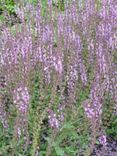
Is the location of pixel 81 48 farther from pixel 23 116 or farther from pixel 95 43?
pixel 23 116

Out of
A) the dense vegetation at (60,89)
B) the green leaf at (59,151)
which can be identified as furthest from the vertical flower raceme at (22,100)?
the green leaf at (59,151)

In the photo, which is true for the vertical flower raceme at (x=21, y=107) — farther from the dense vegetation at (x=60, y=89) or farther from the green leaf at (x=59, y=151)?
the green leaf at (x=59, y=151)

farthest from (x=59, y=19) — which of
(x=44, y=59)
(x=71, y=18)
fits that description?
(x=44, y=59)

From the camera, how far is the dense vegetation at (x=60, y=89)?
309cm

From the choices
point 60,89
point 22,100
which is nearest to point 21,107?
point 22,100

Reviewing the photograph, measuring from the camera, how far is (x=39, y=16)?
4492 millimetres

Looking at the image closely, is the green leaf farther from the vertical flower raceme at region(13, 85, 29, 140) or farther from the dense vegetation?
the vertical flower raceme at region(13, 85, 29, 140)

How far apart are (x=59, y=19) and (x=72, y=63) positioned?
865 mm

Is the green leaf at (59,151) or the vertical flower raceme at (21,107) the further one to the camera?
the green leaf at (59,151)

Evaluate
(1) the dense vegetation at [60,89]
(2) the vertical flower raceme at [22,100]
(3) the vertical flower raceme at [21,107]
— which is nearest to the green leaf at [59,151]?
(1) the dense vegetation at [60,89]

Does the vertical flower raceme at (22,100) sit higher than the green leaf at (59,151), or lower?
higher

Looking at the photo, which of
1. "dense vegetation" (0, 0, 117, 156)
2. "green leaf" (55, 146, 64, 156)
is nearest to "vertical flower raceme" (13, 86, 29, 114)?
"dense vegetation" (0, 0, 117, 156)

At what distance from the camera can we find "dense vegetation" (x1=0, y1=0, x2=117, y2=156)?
3086mm

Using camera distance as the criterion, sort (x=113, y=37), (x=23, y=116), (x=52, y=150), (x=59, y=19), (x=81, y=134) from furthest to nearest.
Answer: (x=59, y=19), (x=113, y=37), (x=81, y=134), (x=52, y=150), (x=23, y=116)
